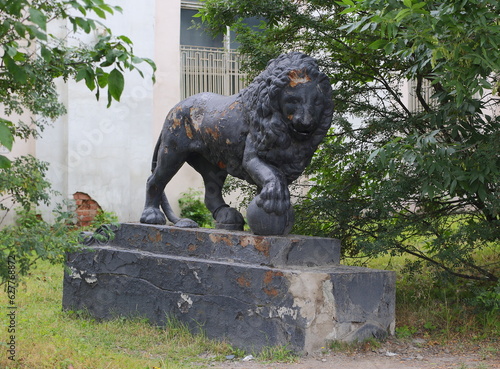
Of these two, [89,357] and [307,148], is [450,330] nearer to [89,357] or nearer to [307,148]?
[307,148]

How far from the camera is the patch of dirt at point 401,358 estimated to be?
4.63 meters

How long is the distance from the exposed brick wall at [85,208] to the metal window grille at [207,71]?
236cm

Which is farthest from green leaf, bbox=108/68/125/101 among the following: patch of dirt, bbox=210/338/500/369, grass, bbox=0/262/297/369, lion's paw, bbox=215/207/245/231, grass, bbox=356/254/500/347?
grass, bbox=356/254/500/347

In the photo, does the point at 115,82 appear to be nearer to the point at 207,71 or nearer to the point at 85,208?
the point at 85,208

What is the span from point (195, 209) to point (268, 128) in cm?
616

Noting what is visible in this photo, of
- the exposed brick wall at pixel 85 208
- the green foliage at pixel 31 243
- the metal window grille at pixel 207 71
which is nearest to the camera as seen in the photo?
the green foliage at pixel 31 243

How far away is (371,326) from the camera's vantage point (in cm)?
508

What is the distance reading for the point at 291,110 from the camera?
5180mm

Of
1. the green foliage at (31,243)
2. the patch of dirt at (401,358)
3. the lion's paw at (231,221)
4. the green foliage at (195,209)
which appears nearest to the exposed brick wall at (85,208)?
the green foliage at (195,209)

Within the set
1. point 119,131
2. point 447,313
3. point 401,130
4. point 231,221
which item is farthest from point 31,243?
point 119,131

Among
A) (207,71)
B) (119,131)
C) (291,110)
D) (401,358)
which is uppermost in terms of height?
(207,71)

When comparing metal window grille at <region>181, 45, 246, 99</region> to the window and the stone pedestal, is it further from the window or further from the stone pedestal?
the stone pedestal

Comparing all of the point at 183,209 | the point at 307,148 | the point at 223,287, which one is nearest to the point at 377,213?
the point at 307,148

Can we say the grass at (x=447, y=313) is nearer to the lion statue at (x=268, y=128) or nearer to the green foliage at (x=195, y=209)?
the lion statue at (x=268, y=128)
